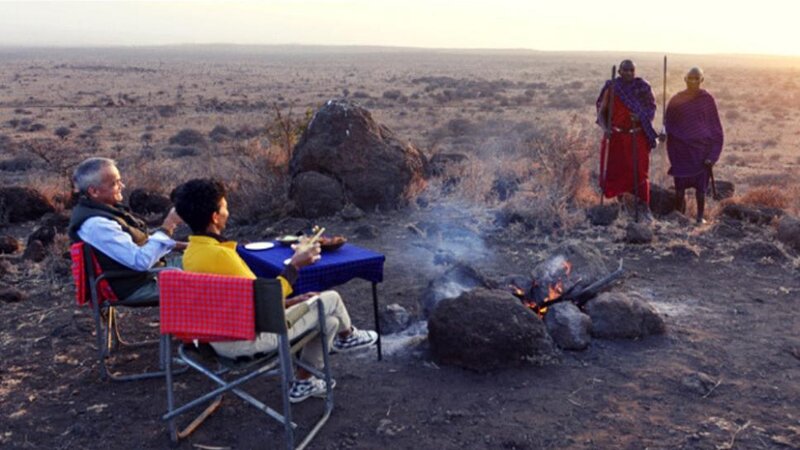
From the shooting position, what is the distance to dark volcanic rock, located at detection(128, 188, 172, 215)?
948cm

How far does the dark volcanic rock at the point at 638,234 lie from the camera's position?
7762 millimetres

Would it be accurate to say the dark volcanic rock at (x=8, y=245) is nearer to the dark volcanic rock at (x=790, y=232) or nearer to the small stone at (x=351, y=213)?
the small stone at (x=351, y=213)

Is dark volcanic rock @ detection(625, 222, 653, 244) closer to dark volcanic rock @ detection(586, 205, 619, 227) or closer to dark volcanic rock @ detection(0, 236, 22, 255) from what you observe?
dark volcanic rock @ detection(586, 205, 619, 227)

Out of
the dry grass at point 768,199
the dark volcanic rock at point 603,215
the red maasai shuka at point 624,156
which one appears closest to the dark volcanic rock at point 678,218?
the red maasai shuka at point 624,156

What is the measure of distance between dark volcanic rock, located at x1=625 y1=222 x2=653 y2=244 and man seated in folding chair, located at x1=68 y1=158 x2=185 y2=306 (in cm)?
476

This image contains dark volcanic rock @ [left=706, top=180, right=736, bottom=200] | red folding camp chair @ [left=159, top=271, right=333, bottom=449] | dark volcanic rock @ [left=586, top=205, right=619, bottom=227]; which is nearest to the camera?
red folding camp chair @ [left=159, top=271, right=333, bottom=449]

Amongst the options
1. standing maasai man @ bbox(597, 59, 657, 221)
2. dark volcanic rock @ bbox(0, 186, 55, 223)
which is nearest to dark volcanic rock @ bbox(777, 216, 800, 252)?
standing maasai man @ bbox(597, 59, 657, 221)

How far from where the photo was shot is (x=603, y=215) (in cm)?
852

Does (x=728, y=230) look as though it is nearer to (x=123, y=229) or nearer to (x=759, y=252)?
(x=759, y=252)

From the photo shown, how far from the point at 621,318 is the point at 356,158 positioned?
15.0 feet

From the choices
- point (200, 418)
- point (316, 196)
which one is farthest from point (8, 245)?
point (200, 418)

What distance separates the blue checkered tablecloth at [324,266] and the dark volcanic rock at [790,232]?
15.8 ft

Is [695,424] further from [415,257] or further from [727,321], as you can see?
[415,257]

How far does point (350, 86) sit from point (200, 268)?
40705 mm
